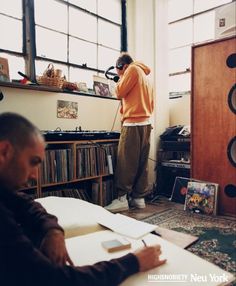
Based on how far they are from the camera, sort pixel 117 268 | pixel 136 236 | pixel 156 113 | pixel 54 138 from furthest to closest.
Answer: pixel 156 113 → pixel 54 138 → pixel 136 236 → pixel 117 268

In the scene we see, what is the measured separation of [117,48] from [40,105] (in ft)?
4.68

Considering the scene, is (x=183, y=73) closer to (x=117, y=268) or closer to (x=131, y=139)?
(x=131, y=139)

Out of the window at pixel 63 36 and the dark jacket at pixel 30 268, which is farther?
the window at pixel 63 36

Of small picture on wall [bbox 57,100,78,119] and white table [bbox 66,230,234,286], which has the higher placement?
small picture on wall [bbox 57,100,78,119]

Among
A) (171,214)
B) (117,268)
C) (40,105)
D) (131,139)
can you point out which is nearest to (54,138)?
(40,105)

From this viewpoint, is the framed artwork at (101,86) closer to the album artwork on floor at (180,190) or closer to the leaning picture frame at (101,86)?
the leaning picture frame at (101,86)

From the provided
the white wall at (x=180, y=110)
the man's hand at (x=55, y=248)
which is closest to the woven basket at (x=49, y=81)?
the white wall at (x=180, y=110)

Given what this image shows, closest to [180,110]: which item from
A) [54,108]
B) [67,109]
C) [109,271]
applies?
[67,109]

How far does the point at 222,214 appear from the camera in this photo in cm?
246

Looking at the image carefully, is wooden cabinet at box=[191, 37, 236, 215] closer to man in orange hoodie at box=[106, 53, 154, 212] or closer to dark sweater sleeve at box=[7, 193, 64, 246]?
man in orange hoodie at box=[106, 53, 154, 212]

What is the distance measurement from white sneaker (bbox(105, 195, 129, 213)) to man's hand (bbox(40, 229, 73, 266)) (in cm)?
188

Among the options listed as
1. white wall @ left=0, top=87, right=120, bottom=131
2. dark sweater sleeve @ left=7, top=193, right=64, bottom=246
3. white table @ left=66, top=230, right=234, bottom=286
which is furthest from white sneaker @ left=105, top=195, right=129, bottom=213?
dark sweater sleeve @ left=7, top=193, right=64, bottom=246

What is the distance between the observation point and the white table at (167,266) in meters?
0.74

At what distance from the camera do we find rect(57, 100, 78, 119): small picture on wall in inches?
108
